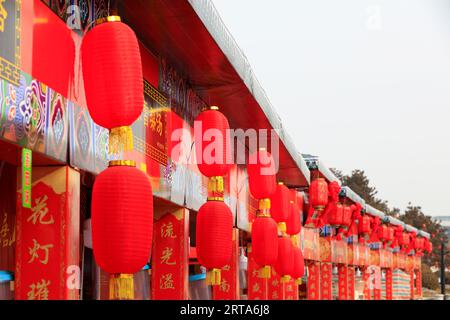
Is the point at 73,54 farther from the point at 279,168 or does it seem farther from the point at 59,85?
the point at 279,168

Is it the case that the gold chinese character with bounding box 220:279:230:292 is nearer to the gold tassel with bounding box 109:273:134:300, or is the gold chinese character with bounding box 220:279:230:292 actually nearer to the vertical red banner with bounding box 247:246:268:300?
the vertical red banner with bounding box 247:246:268:300

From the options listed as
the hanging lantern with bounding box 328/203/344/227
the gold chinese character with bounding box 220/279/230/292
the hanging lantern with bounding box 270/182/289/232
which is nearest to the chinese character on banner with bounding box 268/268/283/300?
the hanging lantern with bounding box 328/203/344/227

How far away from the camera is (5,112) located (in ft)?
19.7

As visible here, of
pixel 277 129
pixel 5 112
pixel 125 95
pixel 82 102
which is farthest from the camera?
pixel 277 129

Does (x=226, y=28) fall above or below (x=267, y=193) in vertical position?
above

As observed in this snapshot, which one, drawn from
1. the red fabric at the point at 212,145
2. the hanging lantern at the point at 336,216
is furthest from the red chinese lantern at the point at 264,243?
the hanging lantern at the point at 336,216

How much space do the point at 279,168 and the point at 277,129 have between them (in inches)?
158

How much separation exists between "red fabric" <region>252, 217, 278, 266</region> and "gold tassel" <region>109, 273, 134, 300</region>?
681 cm

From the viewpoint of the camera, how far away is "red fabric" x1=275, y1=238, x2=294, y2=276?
50.8ft

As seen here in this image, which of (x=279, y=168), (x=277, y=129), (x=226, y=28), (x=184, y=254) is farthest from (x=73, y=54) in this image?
(x=279, y=168)

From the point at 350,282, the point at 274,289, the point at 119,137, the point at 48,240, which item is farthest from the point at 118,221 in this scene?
the point at 350,282

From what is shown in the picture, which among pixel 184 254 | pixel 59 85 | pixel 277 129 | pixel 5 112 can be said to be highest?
pixel 277 129

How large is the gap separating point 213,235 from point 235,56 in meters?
2.37

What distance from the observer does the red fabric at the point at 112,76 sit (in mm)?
6469
